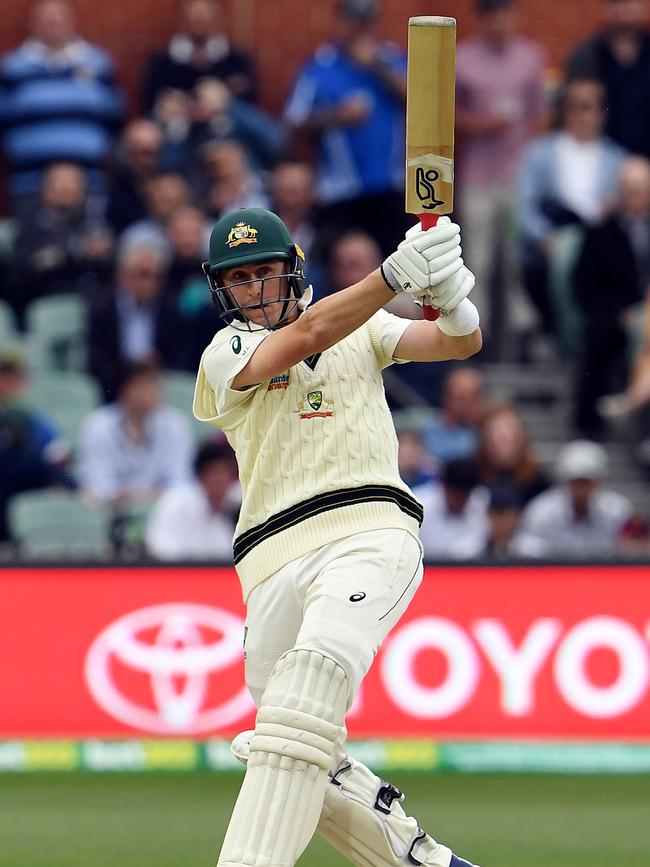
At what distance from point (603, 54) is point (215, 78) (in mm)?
2266

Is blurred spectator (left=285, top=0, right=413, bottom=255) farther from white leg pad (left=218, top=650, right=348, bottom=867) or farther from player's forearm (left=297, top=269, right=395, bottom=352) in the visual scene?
white leg pad (left=218, top=650, right=348, bottom=867)

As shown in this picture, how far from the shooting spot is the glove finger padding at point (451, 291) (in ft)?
13.3

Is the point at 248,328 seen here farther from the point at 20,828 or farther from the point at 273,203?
the point at 273,203

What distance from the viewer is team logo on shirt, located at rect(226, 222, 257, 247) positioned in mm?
4371

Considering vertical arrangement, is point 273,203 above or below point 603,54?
below

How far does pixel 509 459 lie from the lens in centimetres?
859

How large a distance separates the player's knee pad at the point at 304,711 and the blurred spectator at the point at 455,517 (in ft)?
13.8

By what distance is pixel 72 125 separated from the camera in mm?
9789

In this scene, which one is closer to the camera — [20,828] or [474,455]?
[20,828]

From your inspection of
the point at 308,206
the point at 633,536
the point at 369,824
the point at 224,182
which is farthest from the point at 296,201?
the point at 369,824

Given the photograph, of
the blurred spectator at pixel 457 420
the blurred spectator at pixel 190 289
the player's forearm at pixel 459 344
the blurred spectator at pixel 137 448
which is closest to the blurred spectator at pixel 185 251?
the blurred spectator at pixel 190 289

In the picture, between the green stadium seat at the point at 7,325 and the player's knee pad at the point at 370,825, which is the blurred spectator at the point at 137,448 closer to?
the green stadium seat at the point at 7,325

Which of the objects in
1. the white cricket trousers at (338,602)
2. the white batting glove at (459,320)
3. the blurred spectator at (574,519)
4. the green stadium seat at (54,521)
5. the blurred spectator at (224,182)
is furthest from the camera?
the blurred spectator at (224,182)

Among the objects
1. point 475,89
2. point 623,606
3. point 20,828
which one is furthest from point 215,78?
point 20,828
